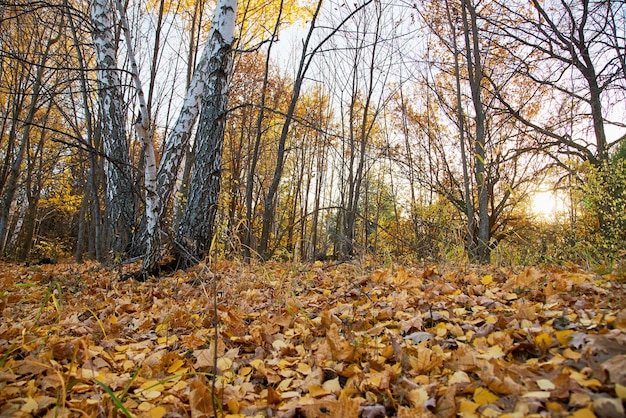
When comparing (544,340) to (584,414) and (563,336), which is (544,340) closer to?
(563,336)

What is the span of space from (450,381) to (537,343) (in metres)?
0.38

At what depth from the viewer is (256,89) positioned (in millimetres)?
10664

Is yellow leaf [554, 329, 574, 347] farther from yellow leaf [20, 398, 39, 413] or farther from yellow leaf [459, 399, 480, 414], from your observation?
yellow leaf [20, 398, 39, 413]

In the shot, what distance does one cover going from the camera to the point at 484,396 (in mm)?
962

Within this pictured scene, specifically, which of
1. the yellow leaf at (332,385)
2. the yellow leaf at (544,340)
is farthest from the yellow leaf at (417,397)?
the yellow leaf at (544,340)

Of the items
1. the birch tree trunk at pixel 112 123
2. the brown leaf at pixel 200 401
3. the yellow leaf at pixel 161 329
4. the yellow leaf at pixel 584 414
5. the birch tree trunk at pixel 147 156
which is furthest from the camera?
the birch tree trunk at pixel 112 123

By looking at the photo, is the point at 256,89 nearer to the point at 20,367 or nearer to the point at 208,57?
the point at 208,57

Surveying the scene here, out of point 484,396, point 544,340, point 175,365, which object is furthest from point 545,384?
point 175,365

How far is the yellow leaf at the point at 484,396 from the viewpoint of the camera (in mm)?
950

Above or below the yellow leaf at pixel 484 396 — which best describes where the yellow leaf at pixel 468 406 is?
below

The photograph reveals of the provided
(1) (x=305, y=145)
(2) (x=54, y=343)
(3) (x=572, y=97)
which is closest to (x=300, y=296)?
(2) (x=54, y=343)

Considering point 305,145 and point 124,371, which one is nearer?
point 124,371

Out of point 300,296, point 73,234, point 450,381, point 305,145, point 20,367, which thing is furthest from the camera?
point 73,234

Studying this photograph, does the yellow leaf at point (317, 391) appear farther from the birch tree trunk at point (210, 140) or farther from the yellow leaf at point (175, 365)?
the birch tree trunk at point (210, 140)
